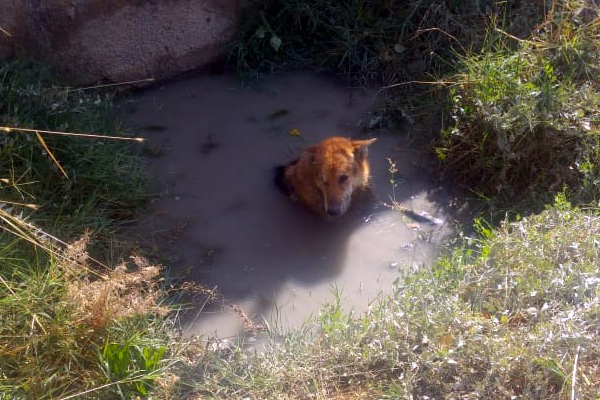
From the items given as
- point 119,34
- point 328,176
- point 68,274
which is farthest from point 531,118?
point 119,34

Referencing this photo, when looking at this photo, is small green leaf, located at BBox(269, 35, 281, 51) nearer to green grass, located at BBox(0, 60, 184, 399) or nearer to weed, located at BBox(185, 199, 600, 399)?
green grass, located at BBox(0, 60, 184, 399)

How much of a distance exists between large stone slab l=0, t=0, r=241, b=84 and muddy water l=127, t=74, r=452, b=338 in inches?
11.2

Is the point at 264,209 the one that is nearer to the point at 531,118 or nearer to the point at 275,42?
the point at 275,42

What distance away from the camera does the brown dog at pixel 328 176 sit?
530cm

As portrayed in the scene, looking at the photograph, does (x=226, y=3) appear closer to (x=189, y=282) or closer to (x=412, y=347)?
(x=189, y=282)

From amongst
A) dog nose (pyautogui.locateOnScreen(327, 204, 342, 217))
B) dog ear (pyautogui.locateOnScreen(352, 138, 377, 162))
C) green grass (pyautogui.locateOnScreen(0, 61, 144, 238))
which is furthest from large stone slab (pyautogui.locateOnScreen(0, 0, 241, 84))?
dog nose (pyautogui.locateOnScreen(327, 204, 342, 217))

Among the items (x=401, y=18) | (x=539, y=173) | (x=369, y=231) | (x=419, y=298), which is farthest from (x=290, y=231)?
(x=401, y=18)

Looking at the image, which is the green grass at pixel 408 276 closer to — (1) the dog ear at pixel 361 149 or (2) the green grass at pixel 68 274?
(2) the green grass at pixel 68 274

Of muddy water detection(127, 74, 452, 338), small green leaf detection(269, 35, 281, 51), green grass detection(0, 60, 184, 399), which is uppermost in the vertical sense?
small green leaf detection(269, 35, 281, 51)

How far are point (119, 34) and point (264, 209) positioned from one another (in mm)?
2144

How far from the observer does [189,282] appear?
14.9 feet

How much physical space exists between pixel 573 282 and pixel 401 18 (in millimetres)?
3316

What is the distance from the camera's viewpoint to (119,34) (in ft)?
20.1

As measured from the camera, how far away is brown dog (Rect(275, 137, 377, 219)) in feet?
17.4
